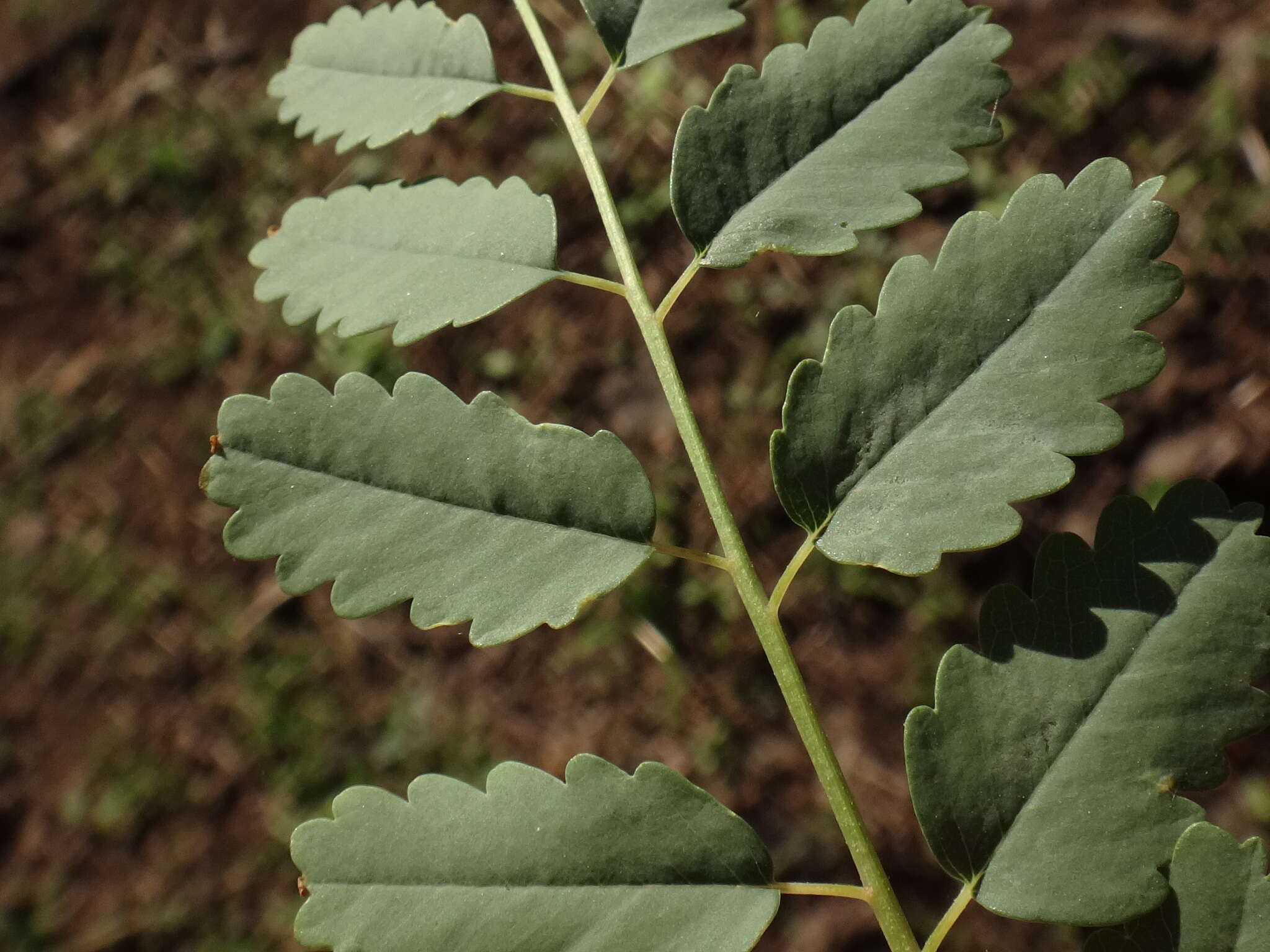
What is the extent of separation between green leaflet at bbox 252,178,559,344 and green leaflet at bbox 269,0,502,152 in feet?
0.30

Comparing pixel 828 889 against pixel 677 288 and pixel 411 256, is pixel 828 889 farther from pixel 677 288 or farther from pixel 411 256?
pixel 411 256

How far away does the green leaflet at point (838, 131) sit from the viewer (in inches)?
41.9

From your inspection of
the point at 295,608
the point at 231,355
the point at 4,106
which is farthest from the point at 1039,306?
the point at 4,106

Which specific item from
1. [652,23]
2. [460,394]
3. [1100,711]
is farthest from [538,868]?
[460,394]

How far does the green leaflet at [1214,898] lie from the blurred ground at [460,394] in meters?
1.24

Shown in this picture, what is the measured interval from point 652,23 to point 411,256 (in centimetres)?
39

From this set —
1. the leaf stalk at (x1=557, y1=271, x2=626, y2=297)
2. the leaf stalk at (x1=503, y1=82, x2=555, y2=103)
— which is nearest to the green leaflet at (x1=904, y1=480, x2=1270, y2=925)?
the leaf stalk at (x1=557, y1=271, x2=626, y2=297)

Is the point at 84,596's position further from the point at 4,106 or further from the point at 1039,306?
the point at 1039,306

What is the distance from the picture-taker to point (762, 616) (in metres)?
1.04

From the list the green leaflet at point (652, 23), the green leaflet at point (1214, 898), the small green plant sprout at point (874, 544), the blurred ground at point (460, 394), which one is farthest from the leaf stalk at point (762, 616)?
the blurred ground at point (460, 394)

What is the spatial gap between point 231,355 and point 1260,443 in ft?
8.12

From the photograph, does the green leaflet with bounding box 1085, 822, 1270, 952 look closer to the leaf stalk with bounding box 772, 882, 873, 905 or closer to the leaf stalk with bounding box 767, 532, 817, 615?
the leaf stalk with bounding box 772, 882, 873, 905

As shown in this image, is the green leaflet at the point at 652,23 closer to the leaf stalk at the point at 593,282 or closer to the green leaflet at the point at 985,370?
the leaf stalk at the point at 593,282

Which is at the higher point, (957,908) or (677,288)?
(677,288)
